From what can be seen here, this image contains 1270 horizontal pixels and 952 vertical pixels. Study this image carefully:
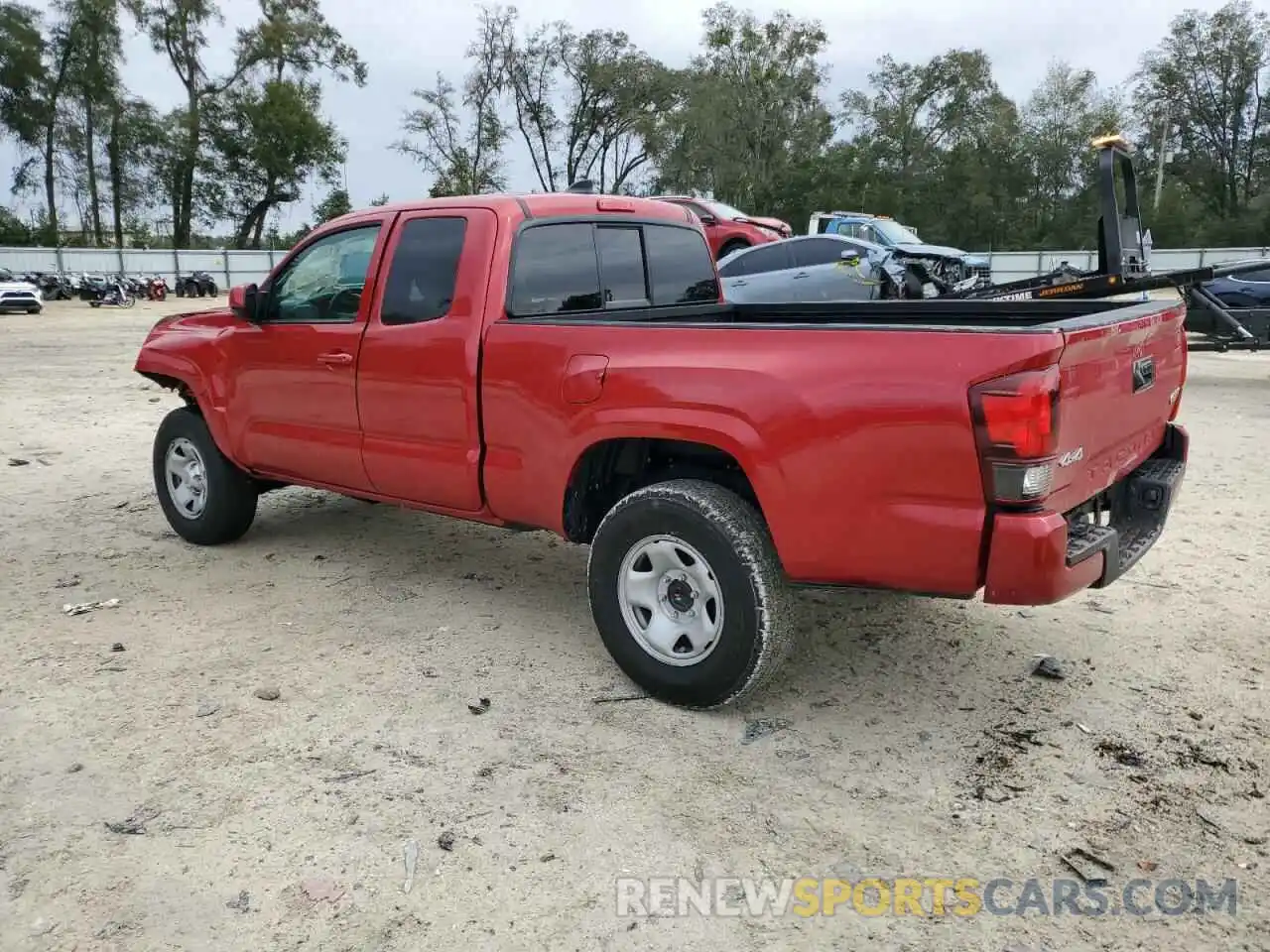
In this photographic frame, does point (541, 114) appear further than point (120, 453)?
Yes

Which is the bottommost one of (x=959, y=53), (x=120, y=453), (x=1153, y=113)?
(x=120, y=453)

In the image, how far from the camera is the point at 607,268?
451 centimetres

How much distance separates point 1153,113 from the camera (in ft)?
162

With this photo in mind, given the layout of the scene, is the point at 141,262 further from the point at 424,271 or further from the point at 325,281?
the point at 424,271

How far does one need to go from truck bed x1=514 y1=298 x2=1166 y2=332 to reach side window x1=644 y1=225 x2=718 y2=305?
12 cm

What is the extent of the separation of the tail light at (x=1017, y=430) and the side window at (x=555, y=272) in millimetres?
2048

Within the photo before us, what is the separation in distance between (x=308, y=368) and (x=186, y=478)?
1.43 m

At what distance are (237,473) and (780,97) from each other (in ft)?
160

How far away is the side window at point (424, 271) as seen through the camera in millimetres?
4164

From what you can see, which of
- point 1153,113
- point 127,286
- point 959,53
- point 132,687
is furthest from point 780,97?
point 132,687

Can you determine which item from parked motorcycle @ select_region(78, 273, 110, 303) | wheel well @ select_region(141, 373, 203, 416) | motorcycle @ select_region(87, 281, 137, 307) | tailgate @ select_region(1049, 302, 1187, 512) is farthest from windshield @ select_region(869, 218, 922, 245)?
parked motorcycle @ select_region(78, 273, 110, 303)

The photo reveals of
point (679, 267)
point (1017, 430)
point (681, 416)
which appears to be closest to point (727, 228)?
point (679, 267)

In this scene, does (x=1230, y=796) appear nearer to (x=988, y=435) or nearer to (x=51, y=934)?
(x=988, y=435)

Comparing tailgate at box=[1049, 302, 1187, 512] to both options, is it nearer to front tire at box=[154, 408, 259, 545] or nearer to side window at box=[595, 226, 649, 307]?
side window at box=[595, 226, 649, 307]
